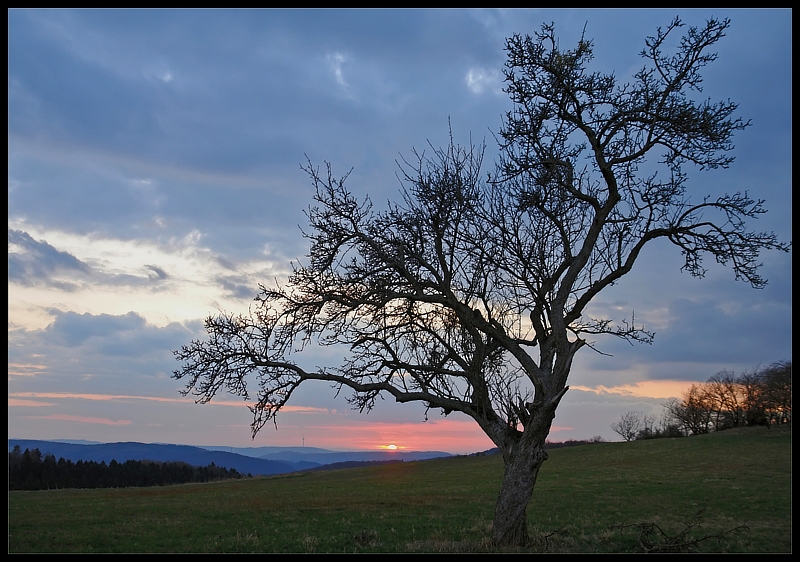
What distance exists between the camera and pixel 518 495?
1289cm

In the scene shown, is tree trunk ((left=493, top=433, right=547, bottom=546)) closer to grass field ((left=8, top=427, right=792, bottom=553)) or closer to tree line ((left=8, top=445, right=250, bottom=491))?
grass field ((left=8, top=427, right=792, bottom=553))

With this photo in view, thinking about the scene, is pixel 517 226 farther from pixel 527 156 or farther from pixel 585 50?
pixel 585 50

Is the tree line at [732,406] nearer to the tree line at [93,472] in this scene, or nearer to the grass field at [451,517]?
the grass field at [451,517]

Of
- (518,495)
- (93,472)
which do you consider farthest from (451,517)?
(93,472)

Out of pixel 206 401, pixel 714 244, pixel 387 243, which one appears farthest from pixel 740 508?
pixel 206 401

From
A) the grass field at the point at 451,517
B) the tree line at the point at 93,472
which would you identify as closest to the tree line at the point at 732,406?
the grass field at the point at 451,517

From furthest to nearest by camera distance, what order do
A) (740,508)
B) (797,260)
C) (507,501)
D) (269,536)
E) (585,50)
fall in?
(740,508), (269,536), (585,50), (507,501), (797,260)

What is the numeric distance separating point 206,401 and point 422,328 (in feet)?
17.9

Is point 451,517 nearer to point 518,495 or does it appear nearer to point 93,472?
point 518,495

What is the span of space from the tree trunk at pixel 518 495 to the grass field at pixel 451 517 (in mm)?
406

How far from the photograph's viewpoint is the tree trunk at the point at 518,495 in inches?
505

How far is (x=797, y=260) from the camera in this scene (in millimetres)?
11836

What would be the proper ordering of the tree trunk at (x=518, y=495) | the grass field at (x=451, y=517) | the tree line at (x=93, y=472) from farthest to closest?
the tree line at (x=93, y=472)
the grass field at (x=451, y=517)
the tree trunk at (x=518, y=495)

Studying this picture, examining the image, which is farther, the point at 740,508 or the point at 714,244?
the point at 740,508
